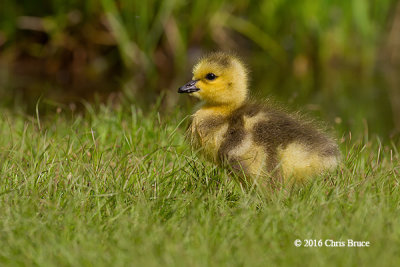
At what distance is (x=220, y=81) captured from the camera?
3428mm

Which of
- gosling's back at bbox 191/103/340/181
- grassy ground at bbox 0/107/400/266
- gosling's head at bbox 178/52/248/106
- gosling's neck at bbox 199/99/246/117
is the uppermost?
gosling's head at bbox 178/52/248/106

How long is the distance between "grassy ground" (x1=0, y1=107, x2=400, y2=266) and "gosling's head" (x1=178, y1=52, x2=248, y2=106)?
344mm

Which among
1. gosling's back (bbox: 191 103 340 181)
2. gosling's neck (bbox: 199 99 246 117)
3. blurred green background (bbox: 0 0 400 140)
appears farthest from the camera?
blurred green background (bbox: 0 0 400 140)

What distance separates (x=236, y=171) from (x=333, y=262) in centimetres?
89

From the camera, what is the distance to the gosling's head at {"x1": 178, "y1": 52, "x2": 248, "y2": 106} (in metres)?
3.39

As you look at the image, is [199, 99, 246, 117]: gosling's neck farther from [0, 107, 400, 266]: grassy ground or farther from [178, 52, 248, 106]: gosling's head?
[0, 107, 400, 266]: grassy ground

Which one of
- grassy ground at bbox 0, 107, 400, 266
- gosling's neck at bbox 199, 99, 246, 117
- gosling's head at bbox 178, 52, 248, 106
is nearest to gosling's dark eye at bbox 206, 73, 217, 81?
gosling's head at bbox 178, 52, 248, 106

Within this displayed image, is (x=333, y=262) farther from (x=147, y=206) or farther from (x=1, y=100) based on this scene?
(x=1, y=100)

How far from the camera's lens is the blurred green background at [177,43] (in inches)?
320

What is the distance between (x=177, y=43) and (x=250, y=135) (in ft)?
18.0

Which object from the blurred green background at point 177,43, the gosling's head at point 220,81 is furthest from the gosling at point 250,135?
the blurred green background at point 177,43

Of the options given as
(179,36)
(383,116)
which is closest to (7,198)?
(383,116)

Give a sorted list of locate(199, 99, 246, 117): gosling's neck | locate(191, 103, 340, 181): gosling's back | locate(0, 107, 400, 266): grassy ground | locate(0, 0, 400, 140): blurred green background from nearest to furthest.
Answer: locate(0, 107, 400, 266): grassy ground
locate(191, 103, 340, 181): gosling's back
locate(199, 99, 246, 117): gosling's neck
locate(0, 0, 400, 140): blurred green background

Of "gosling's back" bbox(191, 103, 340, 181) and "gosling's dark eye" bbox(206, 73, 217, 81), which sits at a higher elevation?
"gosling's dark eye" bbox(206, 73, 217, 81)
